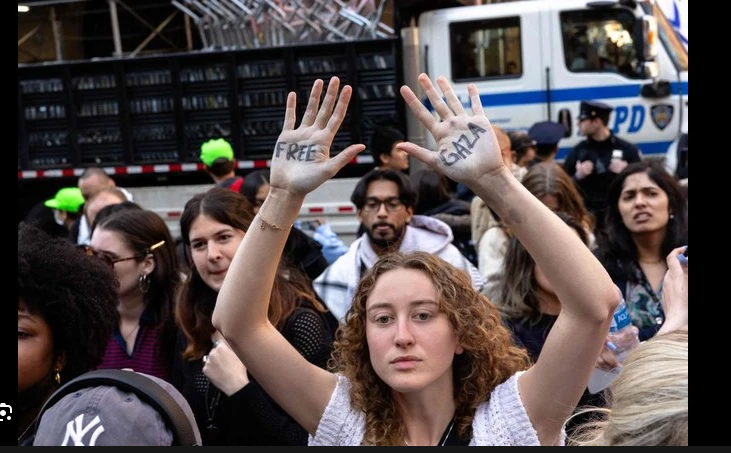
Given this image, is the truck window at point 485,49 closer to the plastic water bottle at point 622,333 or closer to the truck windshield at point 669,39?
the truck windshield at point 669,39

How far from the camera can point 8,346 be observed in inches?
98.5

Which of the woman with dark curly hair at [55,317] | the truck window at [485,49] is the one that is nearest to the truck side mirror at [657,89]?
the truck window at [485,49]

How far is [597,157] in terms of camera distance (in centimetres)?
905

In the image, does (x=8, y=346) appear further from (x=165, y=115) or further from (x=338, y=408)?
(x=165, y=115)

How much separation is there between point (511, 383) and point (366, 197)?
111 inches

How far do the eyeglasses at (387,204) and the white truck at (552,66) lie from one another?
16.7 feet

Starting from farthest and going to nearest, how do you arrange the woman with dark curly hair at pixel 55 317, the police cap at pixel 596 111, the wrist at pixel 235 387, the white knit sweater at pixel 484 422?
the police cap at pixel 596 111 < the wrist at pixel 235 387 < the woman with dark curly hair at pixel 55 317 < the white knit sweater at pixel 484 422

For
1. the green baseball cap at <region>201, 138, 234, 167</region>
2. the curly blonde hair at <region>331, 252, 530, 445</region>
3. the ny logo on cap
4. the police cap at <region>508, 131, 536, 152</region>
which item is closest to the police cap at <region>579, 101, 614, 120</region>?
the police cap at <region>508, 131, 536, 152</region>

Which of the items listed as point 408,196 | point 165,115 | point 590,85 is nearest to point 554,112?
point 590,85

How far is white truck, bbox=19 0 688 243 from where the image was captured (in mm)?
10492

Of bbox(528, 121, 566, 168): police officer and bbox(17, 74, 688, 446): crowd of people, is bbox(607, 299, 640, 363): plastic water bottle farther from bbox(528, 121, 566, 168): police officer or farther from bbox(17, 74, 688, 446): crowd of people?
bbox(528, 121, 566, 168): police officer

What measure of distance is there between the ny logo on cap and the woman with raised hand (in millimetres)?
892

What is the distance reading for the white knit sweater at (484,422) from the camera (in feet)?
7.86
